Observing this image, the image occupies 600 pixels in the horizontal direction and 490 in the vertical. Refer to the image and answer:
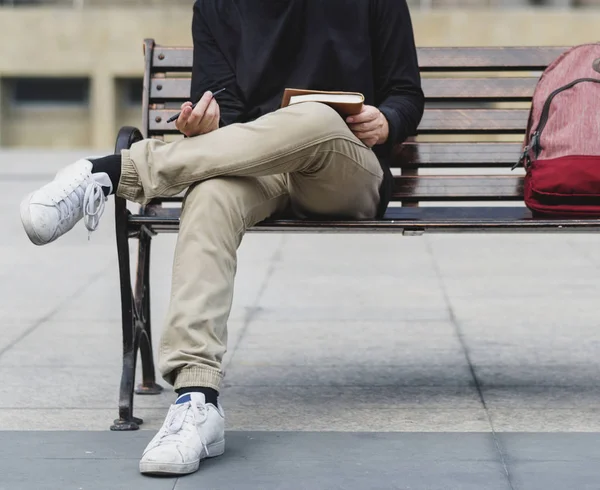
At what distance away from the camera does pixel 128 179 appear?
3.44m

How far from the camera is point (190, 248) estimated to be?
3.27 m

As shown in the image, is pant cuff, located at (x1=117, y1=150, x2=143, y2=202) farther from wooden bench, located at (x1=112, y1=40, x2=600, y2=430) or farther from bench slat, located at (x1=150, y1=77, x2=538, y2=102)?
bench slat, located at (x1=150, y1=77, x2=538, y2=102)

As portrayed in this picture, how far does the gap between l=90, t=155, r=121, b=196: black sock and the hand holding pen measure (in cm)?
23

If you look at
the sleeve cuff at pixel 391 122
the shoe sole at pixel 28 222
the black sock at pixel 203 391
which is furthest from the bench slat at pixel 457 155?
the shoe sole at pixel 28 222

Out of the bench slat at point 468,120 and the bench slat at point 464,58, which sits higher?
the bench slat at point 464,58

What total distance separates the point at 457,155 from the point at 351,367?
93 centimetres

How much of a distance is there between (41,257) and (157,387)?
367 cm

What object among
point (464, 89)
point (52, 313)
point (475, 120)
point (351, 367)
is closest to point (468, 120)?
point (475, 120)

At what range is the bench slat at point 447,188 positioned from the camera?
14.5ft

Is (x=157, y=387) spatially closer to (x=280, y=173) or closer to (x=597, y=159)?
(x=280, y=173)

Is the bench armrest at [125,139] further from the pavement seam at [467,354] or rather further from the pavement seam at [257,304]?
the pavement seam at [467,354]

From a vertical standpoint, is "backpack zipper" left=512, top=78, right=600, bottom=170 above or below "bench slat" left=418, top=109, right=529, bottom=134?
above

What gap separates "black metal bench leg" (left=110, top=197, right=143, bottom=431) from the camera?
11.7ft

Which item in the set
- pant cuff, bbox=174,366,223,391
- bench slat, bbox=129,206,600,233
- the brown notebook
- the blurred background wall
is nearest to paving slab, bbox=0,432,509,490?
pant cuff, bbox=174,366,223,391
